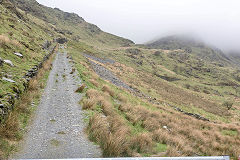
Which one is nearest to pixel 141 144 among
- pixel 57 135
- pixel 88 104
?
pixel 57 135

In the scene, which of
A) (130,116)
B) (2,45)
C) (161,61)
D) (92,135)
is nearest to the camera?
(92,135)

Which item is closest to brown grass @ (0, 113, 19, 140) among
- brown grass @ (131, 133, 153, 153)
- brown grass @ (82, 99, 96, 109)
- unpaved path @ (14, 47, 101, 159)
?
unpaved path @ (14, 47, 101, 159)

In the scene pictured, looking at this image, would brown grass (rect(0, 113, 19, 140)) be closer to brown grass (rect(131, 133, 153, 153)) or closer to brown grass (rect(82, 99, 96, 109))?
brown grass (rect(82, 99, 96, 109))

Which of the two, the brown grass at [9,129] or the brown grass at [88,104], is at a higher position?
the brown grass at [88,104]

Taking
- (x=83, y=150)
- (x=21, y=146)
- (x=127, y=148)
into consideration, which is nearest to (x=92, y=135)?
(x=83, y=150)

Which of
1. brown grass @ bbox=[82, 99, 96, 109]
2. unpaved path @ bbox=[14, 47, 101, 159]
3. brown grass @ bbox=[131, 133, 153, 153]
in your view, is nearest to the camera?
unpaved path @ bbox=[14, 47, 101, 159]

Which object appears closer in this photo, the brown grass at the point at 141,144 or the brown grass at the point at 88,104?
the brown grass at the point at 141,144

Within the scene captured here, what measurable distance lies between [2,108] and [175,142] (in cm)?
871

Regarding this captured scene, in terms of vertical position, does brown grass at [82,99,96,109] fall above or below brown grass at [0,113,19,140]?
above

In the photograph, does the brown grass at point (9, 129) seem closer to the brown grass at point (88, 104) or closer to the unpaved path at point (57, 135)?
the unpaved path at point (57, 135)

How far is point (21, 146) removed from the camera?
198 inches

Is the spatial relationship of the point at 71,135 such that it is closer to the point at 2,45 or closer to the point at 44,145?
the point at 44,145

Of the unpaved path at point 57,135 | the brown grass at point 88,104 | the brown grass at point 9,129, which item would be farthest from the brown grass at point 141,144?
the brown grass at point 9,129

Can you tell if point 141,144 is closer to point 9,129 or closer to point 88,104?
point 88,104
